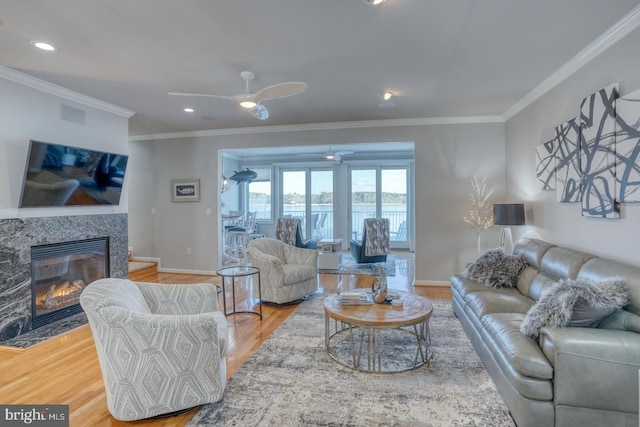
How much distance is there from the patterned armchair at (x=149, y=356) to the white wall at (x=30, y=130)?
2242mm

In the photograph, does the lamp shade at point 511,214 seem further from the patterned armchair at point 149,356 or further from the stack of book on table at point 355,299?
the patterned armchair at point 149,356

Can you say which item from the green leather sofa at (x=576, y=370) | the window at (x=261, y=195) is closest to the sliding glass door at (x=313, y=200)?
the window at (x=261, y=195)

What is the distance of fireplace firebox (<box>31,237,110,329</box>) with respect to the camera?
348 cm

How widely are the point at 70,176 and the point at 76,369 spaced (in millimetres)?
2260

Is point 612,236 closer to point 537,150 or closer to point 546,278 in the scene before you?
point 546,278

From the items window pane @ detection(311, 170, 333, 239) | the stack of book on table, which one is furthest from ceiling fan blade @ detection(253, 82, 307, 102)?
window pane @ detection(311, 170, 333, 239)

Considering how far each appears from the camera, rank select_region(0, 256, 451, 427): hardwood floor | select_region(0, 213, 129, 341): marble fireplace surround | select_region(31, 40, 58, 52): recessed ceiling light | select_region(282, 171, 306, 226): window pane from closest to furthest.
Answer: select_region(0, 256, 451, 427): hardwood floor, select_region(31, 40, 58, 52): recessed ceiling light, select_region(0, 213, 129, 341): marble fireplace surround, select_region(282, 171, 306, 226): window pane

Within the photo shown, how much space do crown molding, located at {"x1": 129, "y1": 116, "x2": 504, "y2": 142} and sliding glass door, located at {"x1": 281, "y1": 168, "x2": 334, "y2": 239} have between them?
3.46 m

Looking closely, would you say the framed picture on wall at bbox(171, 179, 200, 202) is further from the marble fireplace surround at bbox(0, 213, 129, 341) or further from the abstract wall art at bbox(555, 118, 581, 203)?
the abstract wall art at bbox(555, 118, 581, 203)

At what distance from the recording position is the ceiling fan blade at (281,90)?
2.72 metres

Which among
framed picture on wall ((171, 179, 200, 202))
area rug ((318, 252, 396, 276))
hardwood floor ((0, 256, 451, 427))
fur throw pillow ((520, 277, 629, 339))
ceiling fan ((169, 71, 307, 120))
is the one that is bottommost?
hardwood floor ((0, 256, 451, 427))

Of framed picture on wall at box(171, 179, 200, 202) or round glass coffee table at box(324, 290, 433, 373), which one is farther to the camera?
framed picture on wall at box(171, 179, 200, 202)

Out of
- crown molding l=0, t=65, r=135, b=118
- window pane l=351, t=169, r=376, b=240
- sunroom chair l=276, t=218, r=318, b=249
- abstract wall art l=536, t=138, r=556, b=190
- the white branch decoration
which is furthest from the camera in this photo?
window pane l=351, t=169, r=376, b=240

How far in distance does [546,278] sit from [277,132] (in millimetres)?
4362
